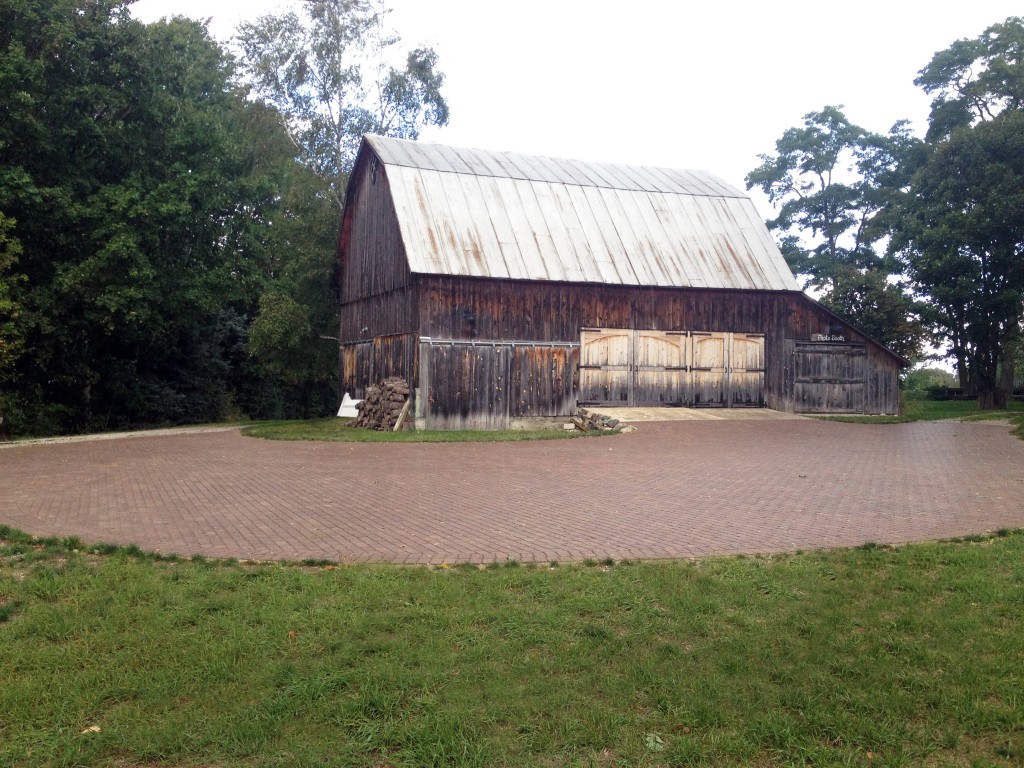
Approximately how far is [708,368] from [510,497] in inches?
651

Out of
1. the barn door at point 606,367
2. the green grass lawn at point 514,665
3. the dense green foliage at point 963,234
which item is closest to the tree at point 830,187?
the dense green foliage at point 963,234

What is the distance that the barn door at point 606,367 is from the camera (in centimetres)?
2428

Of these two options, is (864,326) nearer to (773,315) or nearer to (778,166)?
(773,315)

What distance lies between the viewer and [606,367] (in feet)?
80.3

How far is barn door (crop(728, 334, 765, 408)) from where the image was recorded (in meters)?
25.9

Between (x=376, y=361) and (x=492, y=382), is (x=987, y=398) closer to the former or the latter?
(x=492, y=382)

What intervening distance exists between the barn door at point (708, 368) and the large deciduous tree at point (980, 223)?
35.6 feet

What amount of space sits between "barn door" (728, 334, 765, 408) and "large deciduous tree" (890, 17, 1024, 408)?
950 cm

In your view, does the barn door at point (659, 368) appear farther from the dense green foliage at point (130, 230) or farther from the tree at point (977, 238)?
the tree at point (977, 238)

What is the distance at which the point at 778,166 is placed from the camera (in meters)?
47.4

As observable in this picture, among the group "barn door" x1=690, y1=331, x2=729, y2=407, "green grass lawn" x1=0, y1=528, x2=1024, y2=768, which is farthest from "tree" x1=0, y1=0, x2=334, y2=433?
"green grass lawn" x1=0, y1=528, x2=1024, y2=768

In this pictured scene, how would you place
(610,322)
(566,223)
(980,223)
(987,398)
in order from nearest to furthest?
(610,322)
(566,223)
(980,223)
(987,398)

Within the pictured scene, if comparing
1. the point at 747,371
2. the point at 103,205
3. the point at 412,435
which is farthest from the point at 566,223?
the point at 103,205

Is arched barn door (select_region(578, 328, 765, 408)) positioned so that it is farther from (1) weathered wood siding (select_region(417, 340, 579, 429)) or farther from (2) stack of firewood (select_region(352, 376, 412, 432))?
(2) stack of firewood (select_region(352, 376, 412, 432))
